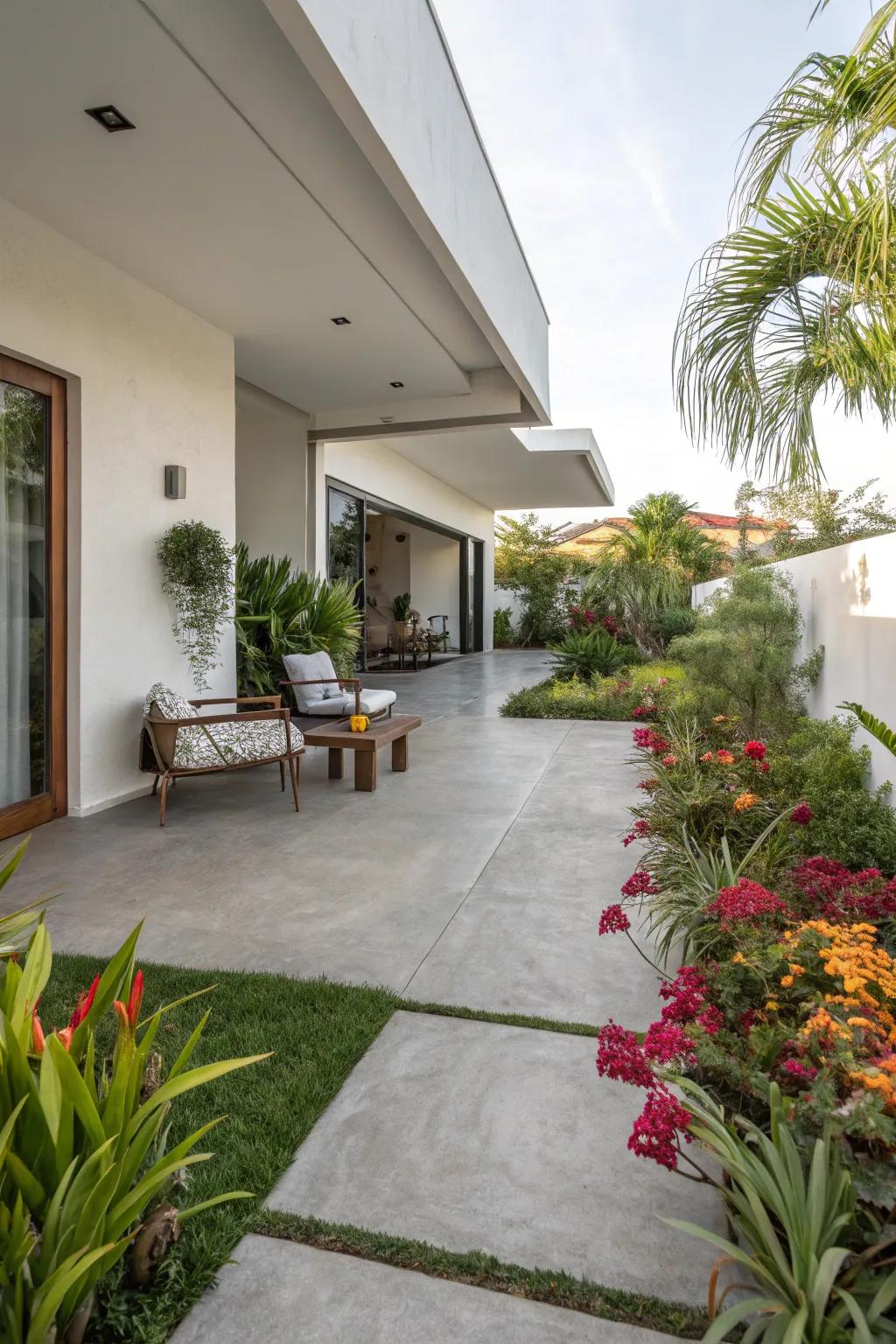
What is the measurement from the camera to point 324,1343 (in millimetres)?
1271

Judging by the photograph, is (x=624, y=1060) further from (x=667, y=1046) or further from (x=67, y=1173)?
(x=67, y=1173)

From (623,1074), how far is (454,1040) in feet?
2.66

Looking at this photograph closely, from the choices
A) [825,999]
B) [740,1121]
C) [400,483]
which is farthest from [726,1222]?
[400,483]

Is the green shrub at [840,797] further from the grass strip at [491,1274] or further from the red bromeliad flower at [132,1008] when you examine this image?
the red bromeliad flower at [132,1008]

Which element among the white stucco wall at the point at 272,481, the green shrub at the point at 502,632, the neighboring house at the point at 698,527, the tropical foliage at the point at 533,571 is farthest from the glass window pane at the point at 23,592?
the green shrub at the point at 502,632

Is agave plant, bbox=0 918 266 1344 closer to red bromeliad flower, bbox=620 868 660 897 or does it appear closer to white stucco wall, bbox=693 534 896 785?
red bromeliad flower, bbox=620 868 660 897

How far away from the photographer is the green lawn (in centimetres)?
133

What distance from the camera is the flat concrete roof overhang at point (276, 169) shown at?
9.48 ft

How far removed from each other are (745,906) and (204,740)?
3.44 meters

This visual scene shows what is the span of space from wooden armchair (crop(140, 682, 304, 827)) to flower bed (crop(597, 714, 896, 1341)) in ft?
9.47

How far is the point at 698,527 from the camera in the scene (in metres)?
16.4

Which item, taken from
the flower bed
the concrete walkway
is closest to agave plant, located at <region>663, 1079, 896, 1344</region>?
the flower bed

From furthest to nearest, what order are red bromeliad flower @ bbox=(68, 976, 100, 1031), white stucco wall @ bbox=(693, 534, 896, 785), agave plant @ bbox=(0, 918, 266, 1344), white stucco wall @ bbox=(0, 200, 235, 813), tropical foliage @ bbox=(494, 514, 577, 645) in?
tropical foliage @ bbox=(494, 514, 577, 645) < white stucco wall @ bbox=(0, 200, 235, 813) < white stucco wall @ bbox=(693, 534, 896, 785) < red bromeliad flower @ bbox=(68, 976, 100, 1031) < agave plant @ bbox=(0, 918, 266, 1344)

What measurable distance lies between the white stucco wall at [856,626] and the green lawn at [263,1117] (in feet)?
7.57
